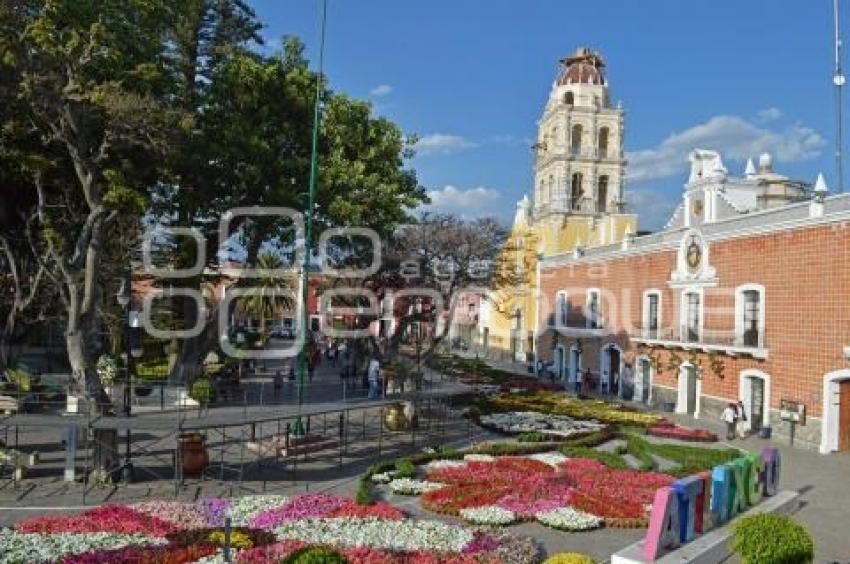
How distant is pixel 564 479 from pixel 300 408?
640 cm

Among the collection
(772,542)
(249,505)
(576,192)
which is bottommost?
(249,505)

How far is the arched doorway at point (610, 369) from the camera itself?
132 ft

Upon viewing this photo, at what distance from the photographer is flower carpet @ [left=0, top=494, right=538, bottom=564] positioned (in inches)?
468

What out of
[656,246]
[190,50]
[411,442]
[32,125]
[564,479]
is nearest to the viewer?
[564,479]

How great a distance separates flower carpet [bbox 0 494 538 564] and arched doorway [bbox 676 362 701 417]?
2099 centimetres

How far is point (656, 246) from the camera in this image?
118ft

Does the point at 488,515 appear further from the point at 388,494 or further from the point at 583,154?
the point at 583,154

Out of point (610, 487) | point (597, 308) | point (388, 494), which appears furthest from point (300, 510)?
point (597, 308)

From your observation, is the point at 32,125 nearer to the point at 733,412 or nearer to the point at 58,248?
the point at 58,248

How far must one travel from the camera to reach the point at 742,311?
29297 mm

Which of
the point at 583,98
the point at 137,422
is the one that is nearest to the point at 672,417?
the point at 137,422

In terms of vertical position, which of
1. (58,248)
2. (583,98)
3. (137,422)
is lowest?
(137,422)

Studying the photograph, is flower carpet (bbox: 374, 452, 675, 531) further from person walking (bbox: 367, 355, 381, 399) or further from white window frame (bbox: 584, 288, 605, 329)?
white window frame (bbox: 584, 288, 605, 329)

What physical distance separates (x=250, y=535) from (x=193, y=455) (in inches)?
197
